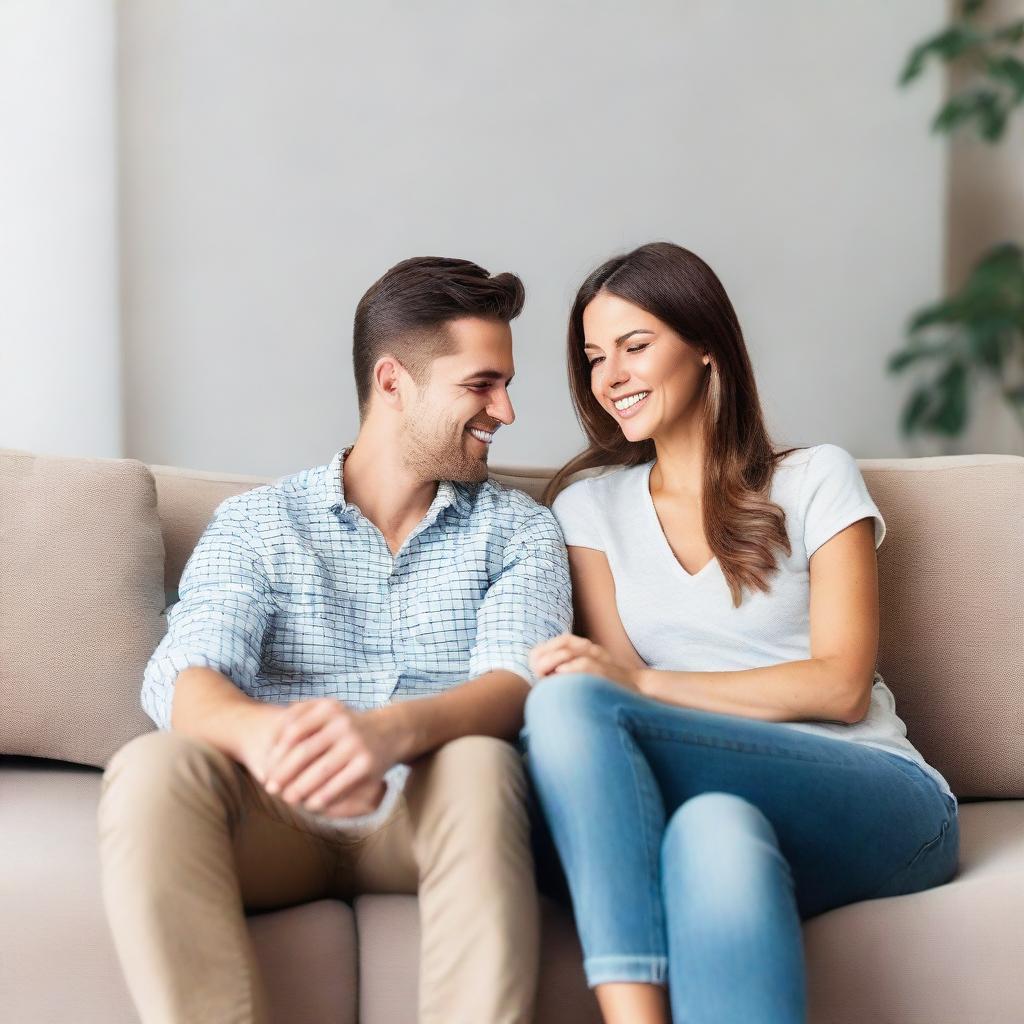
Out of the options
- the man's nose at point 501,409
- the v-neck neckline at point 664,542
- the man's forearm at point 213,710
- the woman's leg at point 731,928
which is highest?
the man's nose at point 501,409

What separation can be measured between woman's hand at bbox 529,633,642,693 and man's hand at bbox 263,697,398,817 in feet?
0.82

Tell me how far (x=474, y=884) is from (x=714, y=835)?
9.1 inches

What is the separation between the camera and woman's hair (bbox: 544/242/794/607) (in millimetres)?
1597

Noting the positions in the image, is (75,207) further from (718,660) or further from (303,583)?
→ (718,660)

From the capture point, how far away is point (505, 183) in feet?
9.46

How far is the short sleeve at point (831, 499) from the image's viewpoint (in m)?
1.55

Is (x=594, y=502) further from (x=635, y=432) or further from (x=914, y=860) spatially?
(x=914, y=860)

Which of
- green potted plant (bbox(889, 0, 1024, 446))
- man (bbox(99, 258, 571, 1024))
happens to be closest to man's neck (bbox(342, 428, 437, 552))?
man (bbox(99, 258, 571, 1024))

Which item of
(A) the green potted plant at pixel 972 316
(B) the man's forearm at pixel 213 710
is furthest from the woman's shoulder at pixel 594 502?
(A) the green potted plant at pixel 972 316

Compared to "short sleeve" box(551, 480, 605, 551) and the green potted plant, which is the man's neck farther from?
the green potted plant

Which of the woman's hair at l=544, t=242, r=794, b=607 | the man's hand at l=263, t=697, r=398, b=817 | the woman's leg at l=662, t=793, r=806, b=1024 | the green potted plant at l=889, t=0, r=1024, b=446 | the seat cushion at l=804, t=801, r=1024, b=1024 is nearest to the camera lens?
the woman's leg at l=662, t=793, r=806, b=1024

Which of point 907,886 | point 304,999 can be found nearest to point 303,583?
point 304,999

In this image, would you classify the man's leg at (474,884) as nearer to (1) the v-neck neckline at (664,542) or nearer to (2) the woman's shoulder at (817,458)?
(1) the v-neck neckline at (664,542)

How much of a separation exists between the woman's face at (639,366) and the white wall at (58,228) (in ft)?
4.50
